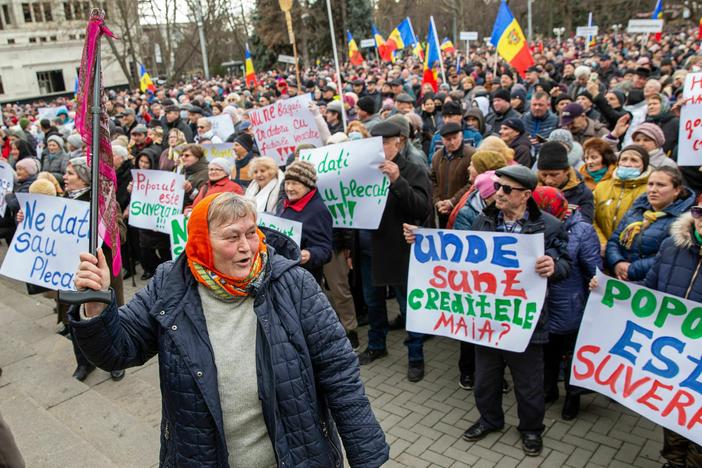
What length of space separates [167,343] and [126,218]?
21.3 feet

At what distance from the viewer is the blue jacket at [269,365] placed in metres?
2.24

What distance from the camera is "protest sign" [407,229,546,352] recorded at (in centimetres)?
383

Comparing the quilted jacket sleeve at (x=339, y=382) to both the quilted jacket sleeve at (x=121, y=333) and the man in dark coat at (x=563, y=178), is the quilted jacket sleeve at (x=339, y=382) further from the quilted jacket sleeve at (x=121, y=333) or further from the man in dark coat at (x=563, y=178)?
the man in dark coat at (x=563, y=178)

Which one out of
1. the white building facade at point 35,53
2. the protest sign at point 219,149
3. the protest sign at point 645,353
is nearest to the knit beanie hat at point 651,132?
the protest sign at point 645,353

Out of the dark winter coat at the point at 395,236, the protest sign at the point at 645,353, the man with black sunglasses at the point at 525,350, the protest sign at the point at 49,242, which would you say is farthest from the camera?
the protest sign at the point at 49,242

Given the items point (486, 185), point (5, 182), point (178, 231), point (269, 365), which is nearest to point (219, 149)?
point (5, 182)

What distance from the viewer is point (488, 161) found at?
15.5ft

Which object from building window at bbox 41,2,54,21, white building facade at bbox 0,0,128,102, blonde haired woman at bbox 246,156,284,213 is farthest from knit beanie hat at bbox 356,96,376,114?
building window at bbox 41,2,54,21

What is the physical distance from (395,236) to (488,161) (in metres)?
1.00

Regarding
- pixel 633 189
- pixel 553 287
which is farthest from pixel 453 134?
pixel 553 287

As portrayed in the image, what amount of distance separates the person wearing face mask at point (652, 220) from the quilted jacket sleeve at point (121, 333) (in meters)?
3.15

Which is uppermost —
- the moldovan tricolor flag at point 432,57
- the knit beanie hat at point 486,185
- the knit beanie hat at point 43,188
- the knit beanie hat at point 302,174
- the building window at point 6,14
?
the building window at point 6,14

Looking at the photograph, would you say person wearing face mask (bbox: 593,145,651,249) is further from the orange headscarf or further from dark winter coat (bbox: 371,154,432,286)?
the orange headscarf

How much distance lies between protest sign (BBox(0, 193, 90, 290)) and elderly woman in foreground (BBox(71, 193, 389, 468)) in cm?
323
